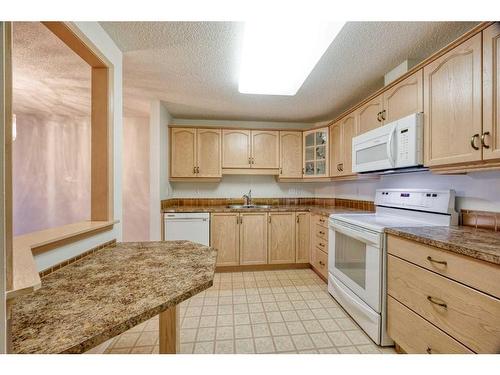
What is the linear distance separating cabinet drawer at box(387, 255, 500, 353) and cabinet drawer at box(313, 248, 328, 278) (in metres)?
1.12

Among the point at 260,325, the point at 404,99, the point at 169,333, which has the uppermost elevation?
the point at 404,99

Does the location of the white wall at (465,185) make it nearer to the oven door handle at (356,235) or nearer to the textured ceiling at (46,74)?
the oven door handle at (356,235)

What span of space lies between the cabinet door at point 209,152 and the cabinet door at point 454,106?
243 cm

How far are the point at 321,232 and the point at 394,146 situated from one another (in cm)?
135

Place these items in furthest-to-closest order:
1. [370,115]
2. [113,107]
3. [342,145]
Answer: [342,145]
[370,115]
[113,107]

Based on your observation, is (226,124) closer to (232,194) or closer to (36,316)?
(232,194)

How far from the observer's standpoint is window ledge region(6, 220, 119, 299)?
460 millimetres

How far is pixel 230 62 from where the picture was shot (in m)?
1.90

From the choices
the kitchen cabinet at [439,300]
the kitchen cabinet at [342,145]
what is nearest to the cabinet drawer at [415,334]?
the kitchen cabinet at [439,300]

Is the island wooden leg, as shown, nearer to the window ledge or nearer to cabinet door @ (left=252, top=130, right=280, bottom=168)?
the window ledge

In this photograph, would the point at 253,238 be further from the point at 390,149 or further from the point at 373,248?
the point at 390,149

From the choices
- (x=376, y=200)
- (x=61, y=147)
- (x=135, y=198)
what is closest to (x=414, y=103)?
(x=376, y=200)

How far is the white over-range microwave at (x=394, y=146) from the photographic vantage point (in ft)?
5.05

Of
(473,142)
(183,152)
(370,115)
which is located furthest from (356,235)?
(183,152)
